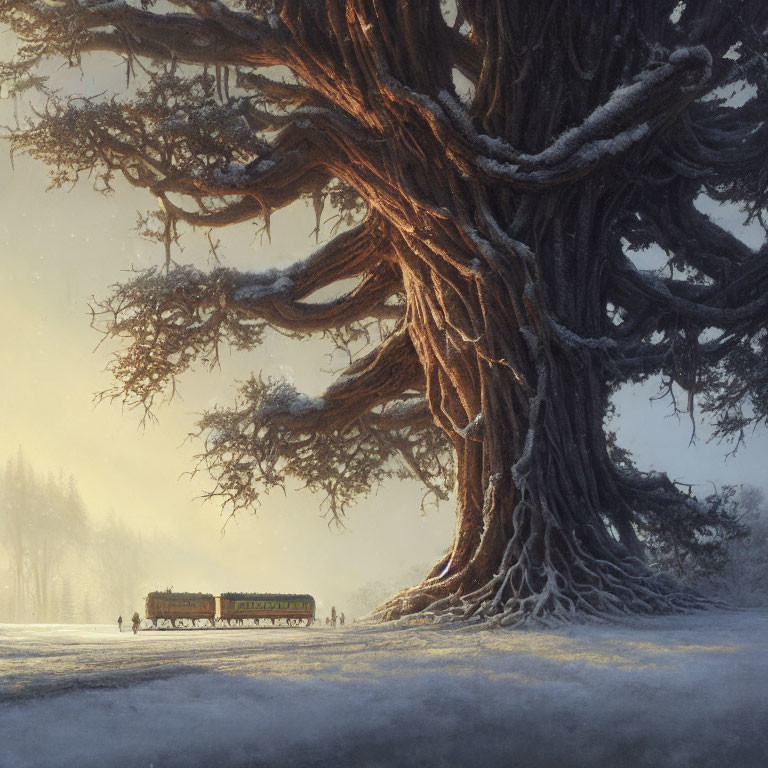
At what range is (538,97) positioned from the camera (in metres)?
7.23

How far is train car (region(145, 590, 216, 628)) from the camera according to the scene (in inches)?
558

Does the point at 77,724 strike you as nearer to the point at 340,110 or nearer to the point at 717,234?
the point at 340,110

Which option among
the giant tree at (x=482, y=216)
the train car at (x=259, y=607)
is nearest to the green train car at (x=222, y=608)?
the train car at (x=259, y=607)

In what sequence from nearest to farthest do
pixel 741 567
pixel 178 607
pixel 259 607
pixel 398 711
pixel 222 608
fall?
pixel 398 711 → pixel 741 567 → pixel 178 607 → pixel 222 608 → pixel 259 607

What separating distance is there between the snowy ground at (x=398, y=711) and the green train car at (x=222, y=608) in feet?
36.6

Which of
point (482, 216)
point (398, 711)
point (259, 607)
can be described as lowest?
point (398, 711)

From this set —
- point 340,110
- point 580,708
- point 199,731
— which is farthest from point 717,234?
point 199,731

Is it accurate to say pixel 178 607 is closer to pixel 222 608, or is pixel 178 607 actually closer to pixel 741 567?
pixel 222 608

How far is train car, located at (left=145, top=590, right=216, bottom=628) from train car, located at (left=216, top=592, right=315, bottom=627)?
26 cm

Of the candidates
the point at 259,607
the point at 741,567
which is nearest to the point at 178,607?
the point at 259,607

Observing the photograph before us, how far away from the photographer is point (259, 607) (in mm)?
15414

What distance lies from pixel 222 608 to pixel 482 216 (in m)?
10.9

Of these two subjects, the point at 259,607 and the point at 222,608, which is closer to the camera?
the point at 222,608

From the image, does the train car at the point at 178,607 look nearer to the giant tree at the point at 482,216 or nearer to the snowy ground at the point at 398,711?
the giant tree at the point at 482,216
